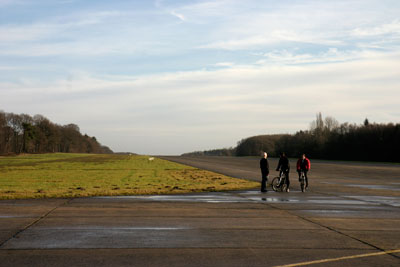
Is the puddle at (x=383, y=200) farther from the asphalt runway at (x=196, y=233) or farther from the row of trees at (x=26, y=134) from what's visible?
the row of trees at (x=26, y=134)

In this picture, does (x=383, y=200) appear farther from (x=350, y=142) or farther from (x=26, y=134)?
(x=26, y=134)

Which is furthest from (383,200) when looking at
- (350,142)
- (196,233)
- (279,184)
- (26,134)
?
(26,134)

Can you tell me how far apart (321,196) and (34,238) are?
44.3 ft

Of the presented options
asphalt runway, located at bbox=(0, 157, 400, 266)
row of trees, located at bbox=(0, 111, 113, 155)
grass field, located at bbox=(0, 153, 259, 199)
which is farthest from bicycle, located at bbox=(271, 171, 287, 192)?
row of trees, located at bbox=(0, 111, 113, 155)

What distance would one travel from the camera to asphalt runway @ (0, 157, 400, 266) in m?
7.68

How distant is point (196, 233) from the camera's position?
1008 centimetres

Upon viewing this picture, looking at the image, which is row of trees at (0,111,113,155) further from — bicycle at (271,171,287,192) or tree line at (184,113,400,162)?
bicycle at (271,171,287,192)

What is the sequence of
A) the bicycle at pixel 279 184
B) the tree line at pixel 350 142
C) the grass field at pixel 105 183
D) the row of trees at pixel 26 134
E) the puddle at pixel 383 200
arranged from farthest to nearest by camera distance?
the row of trees at pixel 26 134
the tree line at pixel 350 142
the bicycle at pixel 279 184
the grass field at pixel 105 183
the puddle at pixel 383 200

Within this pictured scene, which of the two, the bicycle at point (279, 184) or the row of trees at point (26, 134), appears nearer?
the bicycle at point (279, 184)

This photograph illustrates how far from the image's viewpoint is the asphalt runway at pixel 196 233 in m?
7.68

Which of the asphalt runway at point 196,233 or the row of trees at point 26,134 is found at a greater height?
the row of trees at point 26,134

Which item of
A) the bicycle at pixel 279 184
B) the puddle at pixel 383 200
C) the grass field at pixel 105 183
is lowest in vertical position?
the puddle at pixel 383 200

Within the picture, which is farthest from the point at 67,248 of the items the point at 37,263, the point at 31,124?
the point at 31,124

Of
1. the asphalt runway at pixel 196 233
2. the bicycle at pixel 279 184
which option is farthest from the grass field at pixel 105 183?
the asphalt runway at pixel 196 233
